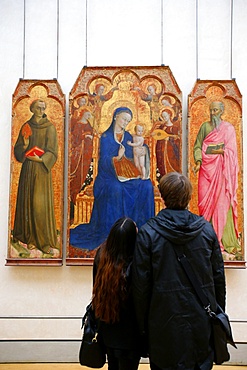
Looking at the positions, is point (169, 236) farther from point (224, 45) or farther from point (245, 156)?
point (224, 45)

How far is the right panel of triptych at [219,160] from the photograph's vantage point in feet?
24.6

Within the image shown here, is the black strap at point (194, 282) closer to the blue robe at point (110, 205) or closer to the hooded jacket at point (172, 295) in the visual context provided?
the hooded jacket at point (172, 295)

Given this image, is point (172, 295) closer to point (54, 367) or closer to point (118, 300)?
point (118, 300)

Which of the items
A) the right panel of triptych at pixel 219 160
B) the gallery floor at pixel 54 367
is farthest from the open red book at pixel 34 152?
the gallery floor at pixel 54 367

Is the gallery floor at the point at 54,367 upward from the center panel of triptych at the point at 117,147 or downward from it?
downward

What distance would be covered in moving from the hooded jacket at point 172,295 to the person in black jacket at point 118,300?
147 mm

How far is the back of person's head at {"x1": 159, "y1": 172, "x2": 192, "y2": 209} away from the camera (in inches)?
149

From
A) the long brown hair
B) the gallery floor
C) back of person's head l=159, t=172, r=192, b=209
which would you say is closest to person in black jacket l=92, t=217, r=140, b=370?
the long brown hair

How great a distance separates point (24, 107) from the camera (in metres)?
7.73

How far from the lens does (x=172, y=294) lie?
12.0 ft

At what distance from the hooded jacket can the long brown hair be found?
162mm

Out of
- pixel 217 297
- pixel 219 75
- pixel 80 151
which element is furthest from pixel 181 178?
pixel 219 75

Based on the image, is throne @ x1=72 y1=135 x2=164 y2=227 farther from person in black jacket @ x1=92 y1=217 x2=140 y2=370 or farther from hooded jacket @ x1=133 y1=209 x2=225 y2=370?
hooded jacket @ x1=133 y1=209 x2=225 y2=370

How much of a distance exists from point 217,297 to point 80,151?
420 centimetres
